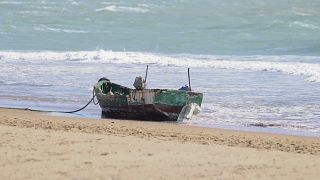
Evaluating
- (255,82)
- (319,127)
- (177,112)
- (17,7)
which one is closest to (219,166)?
(319,127)

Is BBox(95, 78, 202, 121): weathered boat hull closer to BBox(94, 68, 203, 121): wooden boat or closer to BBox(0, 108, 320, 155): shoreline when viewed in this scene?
BBox(94, 68, 203, 121): wooden boat

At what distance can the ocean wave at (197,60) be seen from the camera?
79.7ft

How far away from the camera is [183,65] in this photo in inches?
1021

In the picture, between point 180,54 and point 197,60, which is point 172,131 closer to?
point 197,60

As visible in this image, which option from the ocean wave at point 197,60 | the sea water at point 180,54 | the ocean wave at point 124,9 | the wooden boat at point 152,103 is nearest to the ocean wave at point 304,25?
the sea water at point 180,54

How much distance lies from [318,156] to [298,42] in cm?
2735

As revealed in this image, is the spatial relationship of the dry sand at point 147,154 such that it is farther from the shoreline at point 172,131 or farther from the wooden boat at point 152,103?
the wooden boat at point 152,103

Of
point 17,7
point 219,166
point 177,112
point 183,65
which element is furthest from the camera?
point 17,7

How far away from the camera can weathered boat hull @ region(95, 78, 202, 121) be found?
14.6 meters

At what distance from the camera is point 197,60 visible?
27844 mm

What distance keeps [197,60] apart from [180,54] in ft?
12.1

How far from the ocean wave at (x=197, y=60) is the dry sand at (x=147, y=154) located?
36.8ft

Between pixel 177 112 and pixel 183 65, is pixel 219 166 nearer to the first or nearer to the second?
pixel 177 112

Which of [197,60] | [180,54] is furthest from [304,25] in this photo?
[197,60]
